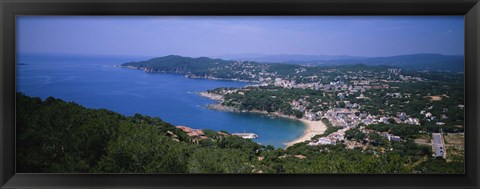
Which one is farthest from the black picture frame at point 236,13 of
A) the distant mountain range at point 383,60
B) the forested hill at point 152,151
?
the distant mountain range at point 383,60

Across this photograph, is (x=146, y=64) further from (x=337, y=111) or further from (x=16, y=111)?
(x=337, y=111)

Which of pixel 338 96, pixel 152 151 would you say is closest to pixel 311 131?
pixel 338 96

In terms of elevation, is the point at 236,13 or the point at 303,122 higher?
the point at 236,13

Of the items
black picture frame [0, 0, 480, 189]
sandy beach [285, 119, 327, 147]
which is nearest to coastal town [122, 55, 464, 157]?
sandy beach [285, 119, 327, 147]

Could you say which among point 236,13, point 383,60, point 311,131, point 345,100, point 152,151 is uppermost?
point 236,13

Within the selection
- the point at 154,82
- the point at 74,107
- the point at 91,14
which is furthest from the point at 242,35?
the point at 74,107

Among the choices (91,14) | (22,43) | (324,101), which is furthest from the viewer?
(324,101)

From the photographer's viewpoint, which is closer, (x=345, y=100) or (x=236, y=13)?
(x=236, y=13)

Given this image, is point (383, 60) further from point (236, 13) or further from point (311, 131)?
point (236, 13)
